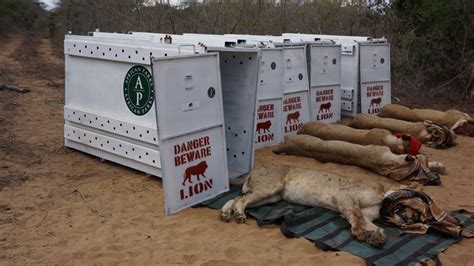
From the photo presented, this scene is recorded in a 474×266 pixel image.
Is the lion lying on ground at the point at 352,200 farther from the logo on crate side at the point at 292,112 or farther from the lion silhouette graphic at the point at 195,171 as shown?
the logo on crate side at the point at 292,112

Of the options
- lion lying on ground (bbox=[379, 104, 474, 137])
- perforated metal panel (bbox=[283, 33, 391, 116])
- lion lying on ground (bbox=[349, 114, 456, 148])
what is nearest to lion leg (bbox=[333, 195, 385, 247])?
lion lying on ground (bbox=[349, 114, 456, 148])

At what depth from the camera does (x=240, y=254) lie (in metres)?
4.39

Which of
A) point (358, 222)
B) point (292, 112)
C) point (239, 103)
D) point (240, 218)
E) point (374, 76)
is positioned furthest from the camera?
point (374, 76)

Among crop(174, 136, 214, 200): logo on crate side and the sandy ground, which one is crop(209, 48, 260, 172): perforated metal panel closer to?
the sandy ground

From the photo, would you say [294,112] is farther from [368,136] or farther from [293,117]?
[368,136]

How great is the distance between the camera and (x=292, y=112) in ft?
28.4

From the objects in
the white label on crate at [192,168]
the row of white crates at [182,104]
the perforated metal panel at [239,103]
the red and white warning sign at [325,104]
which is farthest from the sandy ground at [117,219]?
the red and white warning sign at [325,104]

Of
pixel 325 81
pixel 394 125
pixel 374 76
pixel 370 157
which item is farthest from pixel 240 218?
pixel 374 76

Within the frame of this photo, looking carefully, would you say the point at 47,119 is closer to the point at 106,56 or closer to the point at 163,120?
the point at 106,56

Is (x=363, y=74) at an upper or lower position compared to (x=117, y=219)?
upper

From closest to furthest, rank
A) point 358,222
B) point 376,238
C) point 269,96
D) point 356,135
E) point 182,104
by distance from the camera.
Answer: point 376,238 → point 358,222 → point 182,104 → point 356,135 → point 269,96

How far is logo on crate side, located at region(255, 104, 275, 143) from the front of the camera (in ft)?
26.0

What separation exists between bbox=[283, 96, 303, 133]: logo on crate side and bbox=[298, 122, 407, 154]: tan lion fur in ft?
0.72

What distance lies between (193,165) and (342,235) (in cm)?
177
